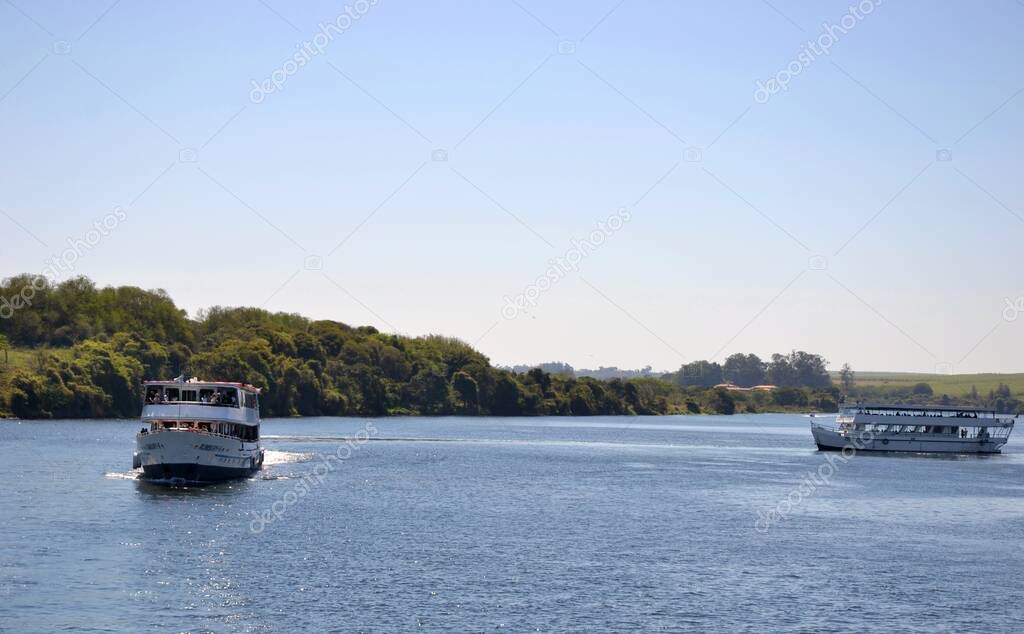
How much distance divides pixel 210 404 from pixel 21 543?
37526 mm

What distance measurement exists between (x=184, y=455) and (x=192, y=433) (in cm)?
214

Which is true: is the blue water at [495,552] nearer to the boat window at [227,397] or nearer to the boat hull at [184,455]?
the boat hull at [184,455]

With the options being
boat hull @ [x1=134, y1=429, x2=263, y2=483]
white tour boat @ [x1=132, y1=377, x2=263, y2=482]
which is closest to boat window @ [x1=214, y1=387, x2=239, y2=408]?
white tour boat @ [x1=132, y1=377, x2=263, y2=482]

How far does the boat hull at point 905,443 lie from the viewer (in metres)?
183

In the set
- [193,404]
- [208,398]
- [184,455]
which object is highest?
[208,398]

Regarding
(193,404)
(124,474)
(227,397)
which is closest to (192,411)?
(193,404)

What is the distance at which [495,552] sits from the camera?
7075 centimetres

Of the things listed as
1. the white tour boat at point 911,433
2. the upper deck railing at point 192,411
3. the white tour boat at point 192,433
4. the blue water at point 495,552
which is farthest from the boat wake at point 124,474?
the white tour boat at point 911,433

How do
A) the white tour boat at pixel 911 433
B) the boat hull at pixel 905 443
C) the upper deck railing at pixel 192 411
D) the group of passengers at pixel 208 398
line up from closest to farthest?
the upper deck railing at pixel 192 411 → the group of passengers at pixel 208 398 → the boat hull at pixel 905 443 → the white tour boat at pixel 911 433

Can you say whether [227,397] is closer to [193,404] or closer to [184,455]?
[193,404]

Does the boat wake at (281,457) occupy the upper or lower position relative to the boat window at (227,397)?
lower

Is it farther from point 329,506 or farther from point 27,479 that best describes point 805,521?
point 27,479

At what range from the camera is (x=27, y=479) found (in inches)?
3944

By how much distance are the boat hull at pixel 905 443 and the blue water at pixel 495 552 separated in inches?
2143
